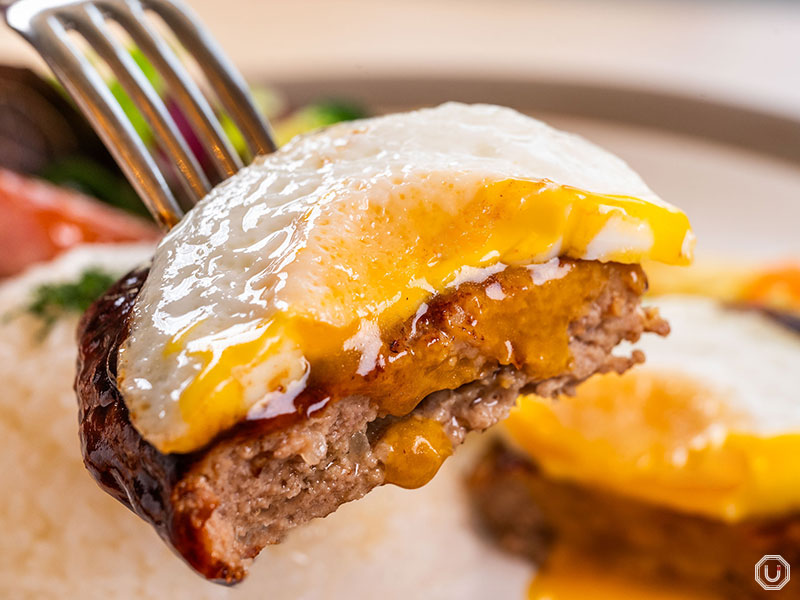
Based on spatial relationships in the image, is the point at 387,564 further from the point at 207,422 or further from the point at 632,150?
the point at 632,150

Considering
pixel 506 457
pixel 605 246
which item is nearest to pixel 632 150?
pixel 506 457

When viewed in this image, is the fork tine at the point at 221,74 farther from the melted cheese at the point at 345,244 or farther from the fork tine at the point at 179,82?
the melted cheese at the point at 345,244

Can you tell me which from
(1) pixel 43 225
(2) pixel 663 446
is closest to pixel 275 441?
(2) pixel 663 446

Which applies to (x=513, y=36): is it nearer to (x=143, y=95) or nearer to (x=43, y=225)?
(x=43, y=225)

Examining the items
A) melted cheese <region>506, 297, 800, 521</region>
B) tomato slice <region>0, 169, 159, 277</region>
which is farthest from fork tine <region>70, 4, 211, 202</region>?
tomato slice <region>0, 169, 159, 277</region>

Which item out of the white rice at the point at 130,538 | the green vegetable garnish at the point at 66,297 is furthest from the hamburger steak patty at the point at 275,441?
the green vegetable garnish at the point at 66,297

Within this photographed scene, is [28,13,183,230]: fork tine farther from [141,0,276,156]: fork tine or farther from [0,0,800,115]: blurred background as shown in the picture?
[0,0,800,115]: blurred background
